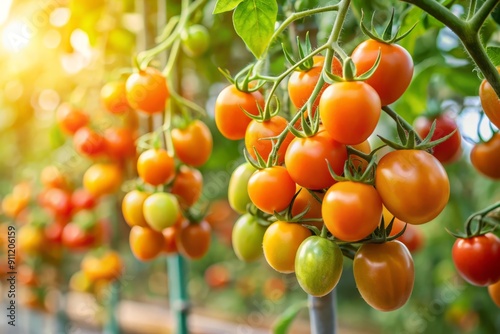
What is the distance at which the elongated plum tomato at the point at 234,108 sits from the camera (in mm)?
432

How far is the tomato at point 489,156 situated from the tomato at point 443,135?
51 mm

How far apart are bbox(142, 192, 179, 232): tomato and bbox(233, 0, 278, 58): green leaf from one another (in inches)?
8.3

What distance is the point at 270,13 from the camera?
1.37 feet

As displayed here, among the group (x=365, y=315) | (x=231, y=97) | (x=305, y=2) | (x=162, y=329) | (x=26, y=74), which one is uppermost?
(x=26, y=74)

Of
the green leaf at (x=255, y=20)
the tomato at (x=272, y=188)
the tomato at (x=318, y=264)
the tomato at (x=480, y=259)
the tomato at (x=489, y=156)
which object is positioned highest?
the green leaf at (x=255, y=20)

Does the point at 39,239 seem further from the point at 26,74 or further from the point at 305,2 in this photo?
the point at 305,2

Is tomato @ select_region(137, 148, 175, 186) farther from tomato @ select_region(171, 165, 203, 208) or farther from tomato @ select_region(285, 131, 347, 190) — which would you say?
tomato @ select_region(285, 131, 347, 190)

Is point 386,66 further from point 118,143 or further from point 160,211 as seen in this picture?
point 118,143

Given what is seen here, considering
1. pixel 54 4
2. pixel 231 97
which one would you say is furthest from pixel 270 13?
pixel 54 4

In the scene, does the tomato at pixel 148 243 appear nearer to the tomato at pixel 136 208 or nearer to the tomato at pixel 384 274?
the tomato at pixel 136 208

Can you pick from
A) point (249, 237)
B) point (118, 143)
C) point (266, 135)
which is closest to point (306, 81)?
point (266, 135)

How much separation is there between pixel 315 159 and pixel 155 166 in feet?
0.88

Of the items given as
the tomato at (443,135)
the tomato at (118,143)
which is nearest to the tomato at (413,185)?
the tomato at (443,135)

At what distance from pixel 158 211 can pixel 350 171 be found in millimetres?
263
